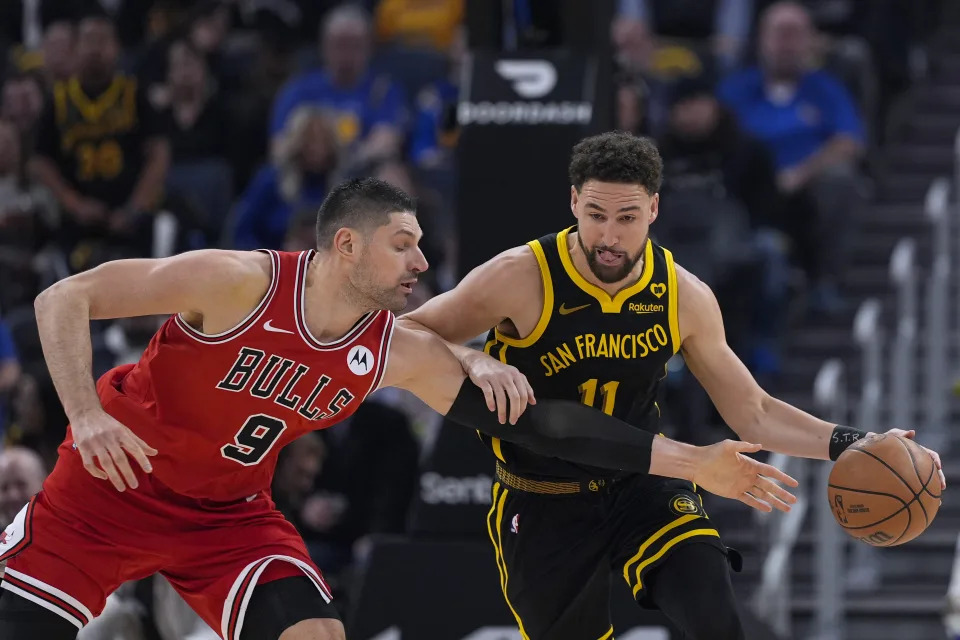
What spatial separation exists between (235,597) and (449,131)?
123 inches

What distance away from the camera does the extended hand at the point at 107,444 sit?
5.25 m

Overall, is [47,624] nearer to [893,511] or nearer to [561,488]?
[561,488]

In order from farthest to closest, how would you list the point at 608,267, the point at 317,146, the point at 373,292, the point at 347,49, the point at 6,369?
the point at 347,49, the point at 317,146, the point at 6,369, the point at 608,267, the point at 373,292

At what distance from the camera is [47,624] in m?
5.57

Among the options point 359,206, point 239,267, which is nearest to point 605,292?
point 359,206

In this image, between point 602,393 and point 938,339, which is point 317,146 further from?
point 602,393

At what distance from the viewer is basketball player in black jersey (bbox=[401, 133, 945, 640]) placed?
233 inches

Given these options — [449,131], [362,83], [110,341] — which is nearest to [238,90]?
[362,83]

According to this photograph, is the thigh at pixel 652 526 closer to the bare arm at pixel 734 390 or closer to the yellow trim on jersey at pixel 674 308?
the bare arm at pixel 734 390

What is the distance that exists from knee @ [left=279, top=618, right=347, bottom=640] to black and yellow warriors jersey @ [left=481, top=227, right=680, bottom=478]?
112 cm

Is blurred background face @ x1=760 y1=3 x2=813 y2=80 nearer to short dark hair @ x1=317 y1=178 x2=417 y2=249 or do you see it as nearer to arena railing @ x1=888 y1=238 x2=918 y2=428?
arena railing @ x1=888 y1=238 x2=918 y2=428

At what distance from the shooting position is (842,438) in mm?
6066

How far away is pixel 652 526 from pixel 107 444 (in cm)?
199

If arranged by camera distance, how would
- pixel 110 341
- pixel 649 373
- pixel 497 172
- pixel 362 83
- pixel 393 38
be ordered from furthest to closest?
pixel 393 38, pixel 362 83, pixel 110 341, pixel 497 172, pixel 649 373
